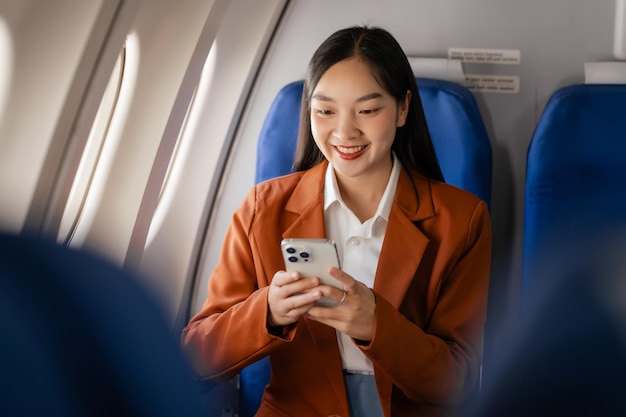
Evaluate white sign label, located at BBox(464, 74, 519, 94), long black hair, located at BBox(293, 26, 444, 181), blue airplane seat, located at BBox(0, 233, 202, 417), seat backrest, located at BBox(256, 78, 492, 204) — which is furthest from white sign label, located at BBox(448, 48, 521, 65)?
blue airplane seat, located at BBox(0, 233, 202, 417)

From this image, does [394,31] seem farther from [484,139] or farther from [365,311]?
Answer: [365,311]

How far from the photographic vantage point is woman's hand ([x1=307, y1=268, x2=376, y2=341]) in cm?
171

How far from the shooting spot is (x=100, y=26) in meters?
1.93

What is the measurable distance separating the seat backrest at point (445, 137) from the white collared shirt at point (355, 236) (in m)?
0.38

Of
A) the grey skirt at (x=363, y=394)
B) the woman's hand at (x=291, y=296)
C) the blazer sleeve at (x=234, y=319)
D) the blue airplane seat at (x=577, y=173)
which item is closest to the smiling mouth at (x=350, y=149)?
the blazer sleeve at (x=234, y=319)

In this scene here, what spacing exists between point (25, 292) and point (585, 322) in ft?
6.16

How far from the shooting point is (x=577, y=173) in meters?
2.39

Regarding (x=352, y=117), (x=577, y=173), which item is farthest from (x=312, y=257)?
(x=577, y=173)

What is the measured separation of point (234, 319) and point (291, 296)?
0.19 meters

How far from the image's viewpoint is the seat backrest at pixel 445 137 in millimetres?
2443

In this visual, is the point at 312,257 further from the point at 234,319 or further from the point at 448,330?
the point at 448,330

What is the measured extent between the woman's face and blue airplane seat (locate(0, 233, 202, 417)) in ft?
3.11

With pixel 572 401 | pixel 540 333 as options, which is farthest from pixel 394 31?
pixel 572 401

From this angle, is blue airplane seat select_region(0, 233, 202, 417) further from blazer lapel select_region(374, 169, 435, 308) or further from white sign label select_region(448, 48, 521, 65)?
white sign label select_region(448, 48, 521, 65)
